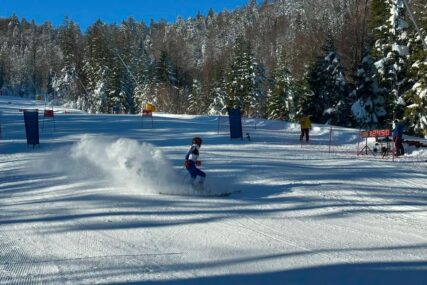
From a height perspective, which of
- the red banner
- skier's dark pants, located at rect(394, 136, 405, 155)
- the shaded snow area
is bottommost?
the shaded snow area

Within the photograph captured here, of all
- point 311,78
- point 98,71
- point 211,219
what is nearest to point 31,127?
point 211,219

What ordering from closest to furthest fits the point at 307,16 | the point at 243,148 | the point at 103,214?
1. the point at 103,214
2. the point at 243,148
3. the point at 307,16

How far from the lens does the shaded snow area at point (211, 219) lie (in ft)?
24.1

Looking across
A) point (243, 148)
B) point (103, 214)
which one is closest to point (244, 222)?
point (103, 214)

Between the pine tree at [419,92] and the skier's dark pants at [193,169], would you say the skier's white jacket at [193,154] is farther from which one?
the pine tree at [419,92]

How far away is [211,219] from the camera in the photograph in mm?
10375

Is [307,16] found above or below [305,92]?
above

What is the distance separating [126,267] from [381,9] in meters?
39.5

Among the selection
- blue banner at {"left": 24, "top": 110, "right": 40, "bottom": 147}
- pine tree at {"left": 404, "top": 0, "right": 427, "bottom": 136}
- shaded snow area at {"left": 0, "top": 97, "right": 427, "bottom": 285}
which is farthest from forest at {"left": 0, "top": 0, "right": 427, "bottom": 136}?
blue banner at {"left": 24, "top": 110, "right": 40, "bottom": 147}

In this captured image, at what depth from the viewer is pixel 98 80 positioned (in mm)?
76750

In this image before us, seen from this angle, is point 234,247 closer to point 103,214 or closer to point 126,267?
point 126,267

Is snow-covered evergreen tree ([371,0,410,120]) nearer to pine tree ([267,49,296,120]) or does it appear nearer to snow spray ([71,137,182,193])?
pine tree ([267,49,296,120])

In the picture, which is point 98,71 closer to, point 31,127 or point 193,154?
point 31,127

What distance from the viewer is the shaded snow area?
7.34m
